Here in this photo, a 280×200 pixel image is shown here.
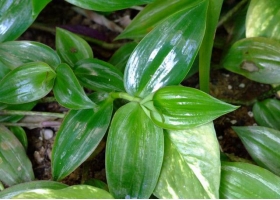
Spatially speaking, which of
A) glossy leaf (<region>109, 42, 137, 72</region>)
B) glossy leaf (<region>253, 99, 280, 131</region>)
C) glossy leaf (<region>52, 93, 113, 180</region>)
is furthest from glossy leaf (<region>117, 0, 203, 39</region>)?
glossy leaf (<region>253, 99, 280, 131</region>)

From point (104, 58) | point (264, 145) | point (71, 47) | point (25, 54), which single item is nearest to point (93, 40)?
point (104, 58)

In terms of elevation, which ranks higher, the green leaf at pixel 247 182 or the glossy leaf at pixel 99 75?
the glossy leaf at pixel 99 75

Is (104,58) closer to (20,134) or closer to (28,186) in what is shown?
(20,134)

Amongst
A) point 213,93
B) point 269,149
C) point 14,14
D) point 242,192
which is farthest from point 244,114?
point 14,14

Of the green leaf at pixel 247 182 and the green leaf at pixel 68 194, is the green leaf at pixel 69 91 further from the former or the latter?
the green leaf at pixel 247 182

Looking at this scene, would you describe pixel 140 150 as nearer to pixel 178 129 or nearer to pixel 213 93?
pixel 178 129

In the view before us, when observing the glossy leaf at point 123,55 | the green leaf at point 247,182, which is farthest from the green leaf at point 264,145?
the glossy leaf at point 123,55
